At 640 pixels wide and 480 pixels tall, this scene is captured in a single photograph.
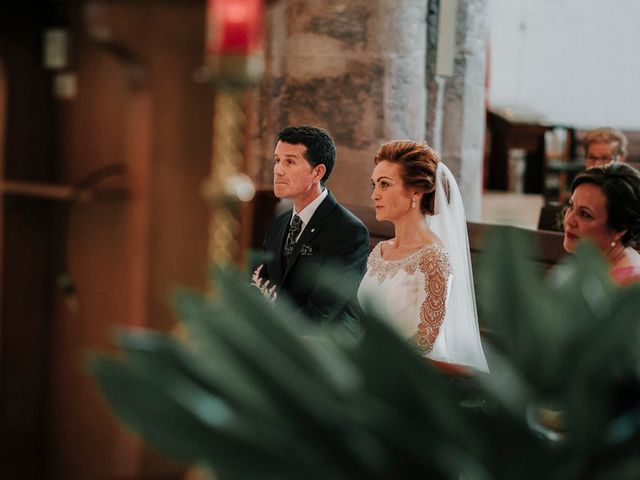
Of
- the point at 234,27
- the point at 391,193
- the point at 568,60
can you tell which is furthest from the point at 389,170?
the point at 568,60

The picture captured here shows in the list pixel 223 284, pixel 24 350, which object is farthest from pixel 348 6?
pixel 223 284

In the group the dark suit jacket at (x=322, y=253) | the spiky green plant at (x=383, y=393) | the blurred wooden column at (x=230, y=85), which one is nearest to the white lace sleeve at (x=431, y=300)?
the dark suit jacket at (x=322, y=253)

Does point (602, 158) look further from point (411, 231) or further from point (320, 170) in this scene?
point (320, 170)

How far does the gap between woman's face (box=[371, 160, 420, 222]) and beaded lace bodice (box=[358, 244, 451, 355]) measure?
19 cm

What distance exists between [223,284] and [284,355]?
0.07 m

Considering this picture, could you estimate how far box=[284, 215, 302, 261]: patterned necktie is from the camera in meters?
4.38

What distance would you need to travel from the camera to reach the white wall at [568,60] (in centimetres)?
1623

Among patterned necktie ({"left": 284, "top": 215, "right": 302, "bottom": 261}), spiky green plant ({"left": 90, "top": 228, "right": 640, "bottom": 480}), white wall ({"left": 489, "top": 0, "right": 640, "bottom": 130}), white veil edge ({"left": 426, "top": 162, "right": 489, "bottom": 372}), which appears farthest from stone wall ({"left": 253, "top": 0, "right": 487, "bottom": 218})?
white wall ({"left": 489, "top": 0, "right": 640, "bottom": 130})

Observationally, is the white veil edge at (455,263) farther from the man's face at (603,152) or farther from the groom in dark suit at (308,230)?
the man's face at (603,152)

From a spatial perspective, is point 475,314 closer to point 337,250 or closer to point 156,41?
point 337,250

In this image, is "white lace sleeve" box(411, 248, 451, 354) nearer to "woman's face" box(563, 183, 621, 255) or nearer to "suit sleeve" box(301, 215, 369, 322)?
"suit sleeve" box(301, 215, 369, 322)

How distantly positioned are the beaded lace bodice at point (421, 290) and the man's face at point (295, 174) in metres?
0.46

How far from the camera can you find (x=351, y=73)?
7.09 meters

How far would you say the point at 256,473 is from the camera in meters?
0.75
